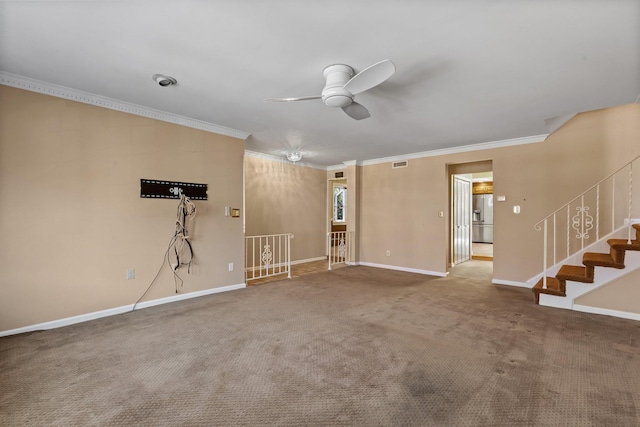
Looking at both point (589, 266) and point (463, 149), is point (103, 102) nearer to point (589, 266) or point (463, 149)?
point (463, 149)

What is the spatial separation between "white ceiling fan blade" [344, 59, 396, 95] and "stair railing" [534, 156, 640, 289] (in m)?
3.30

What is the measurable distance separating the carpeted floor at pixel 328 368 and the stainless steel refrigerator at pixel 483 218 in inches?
270

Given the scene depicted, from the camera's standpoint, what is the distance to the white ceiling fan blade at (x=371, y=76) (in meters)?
2.11

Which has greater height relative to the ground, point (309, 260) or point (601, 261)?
point (601, 261)

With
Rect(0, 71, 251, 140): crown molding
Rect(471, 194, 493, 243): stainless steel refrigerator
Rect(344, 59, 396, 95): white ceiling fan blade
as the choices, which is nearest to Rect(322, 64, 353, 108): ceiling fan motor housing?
Rect(344, 59, 396, 95): white ceiling fan blade

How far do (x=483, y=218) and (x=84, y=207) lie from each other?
35.5ft

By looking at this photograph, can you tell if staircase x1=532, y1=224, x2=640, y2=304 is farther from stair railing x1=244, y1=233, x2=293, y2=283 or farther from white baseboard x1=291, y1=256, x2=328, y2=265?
white baseboard x1=291, y1=256, x2=328, y2=265

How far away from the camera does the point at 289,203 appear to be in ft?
23.3

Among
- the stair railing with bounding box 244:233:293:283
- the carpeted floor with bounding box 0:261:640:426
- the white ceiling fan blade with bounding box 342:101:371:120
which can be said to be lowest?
the carpeted floor with bounding box 0:261:640:426

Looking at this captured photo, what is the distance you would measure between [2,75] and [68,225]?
1.57m

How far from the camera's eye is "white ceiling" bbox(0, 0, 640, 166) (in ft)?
6.39

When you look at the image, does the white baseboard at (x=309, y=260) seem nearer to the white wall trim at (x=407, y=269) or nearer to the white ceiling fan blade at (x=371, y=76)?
the white wall trim at (x=407, y=269)

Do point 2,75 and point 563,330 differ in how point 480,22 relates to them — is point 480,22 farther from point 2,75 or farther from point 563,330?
point 2,75

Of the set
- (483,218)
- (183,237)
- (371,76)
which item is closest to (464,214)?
(483,218)
